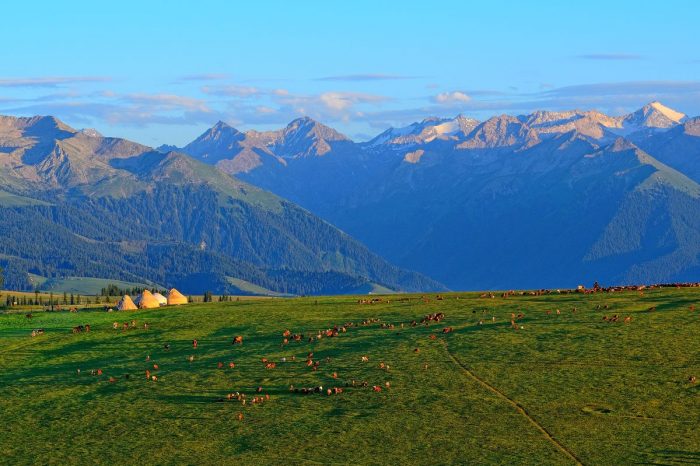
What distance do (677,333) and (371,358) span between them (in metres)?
22.0

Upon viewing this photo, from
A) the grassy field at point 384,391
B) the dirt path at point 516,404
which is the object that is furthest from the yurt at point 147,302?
the dirt path at point 516,404

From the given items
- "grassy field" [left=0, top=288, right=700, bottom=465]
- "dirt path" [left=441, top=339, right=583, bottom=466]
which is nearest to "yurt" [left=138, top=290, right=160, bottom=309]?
"grassy field" [left=0, top=288, right=700, bottom=465]

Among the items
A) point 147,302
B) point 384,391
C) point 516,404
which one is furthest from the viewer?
point 147,302

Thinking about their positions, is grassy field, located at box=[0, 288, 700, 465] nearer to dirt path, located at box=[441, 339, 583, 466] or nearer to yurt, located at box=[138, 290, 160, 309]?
dirt path, located at box=[441, 339, 583, 466]

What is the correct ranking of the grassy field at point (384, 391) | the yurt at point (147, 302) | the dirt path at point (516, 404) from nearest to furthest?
the dirt path at point (516, 404) → the grassy field at point (384, 391) → the yurt at point (147, 302)

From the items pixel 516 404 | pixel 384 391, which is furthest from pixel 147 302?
pixel 516 404

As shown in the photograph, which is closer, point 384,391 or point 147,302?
point 384,391

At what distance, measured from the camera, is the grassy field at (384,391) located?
63719mm

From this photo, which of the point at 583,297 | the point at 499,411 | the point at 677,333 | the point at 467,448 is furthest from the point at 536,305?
the point at 467,448

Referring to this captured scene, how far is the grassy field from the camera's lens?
63719 millimetres

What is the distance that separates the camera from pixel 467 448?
62.4 metres

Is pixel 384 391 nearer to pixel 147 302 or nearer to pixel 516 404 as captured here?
pixel 516 404

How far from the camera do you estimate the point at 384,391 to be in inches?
2916

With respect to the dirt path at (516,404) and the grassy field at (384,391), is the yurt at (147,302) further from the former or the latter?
the dirt path at (516,404)
